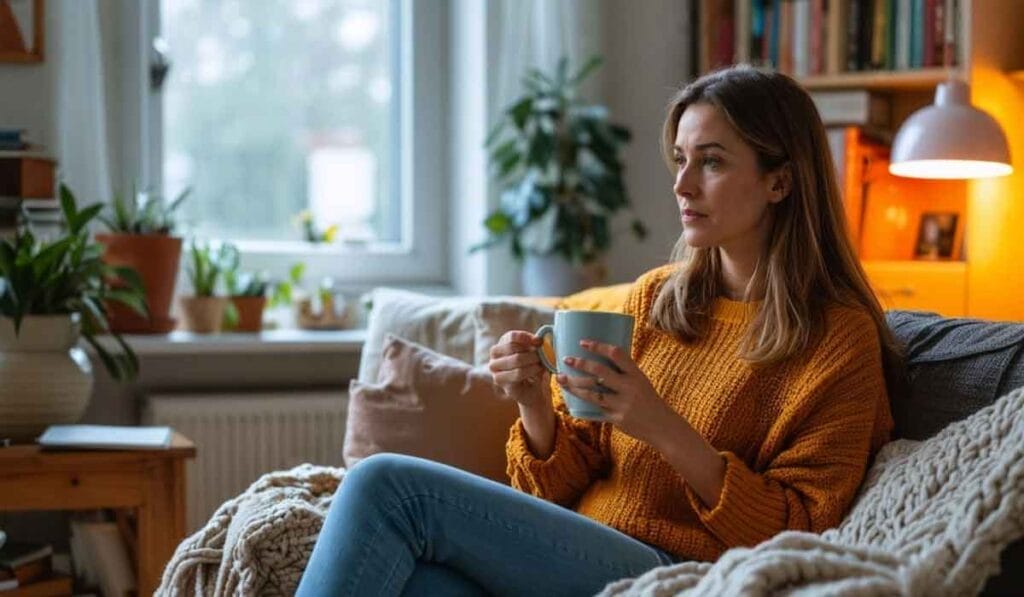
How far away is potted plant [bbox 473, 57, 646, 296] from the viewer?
123 inches

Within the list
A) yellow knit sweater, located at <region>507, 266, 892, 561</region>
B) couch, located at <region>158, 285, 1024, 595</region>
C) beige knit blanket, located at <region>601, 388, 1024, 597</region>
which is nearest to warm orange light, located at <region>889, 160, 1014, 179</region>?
couch, located at <region>158, 285, 1024, 595</region>

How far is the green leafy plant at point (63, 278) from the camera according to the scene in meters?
2.38

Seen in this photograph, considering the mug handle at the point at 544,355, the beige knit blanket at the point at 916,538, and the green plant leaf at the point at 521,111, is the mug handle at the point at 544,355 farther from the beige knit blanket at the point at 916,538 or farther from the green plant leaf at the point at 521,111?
the green plant leaf at the point at 521,111

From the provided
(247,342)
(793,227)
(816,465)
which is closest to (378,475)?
(816,465)

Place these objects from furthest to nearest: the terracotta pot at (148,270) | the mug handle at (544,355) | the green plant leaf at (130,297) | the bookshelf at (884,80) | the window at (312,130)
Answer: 1. the window at (312,130)
2. the bookshelf at (884,80)
3. the terracotta pot at (148,270)
4. the green plant leaf at (130,297)
5. the mug handle at (544,355)

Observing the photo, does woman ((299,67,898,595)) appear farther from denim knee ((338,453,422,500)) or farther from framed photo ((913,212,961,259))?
framed photo ((913,212,961,259))

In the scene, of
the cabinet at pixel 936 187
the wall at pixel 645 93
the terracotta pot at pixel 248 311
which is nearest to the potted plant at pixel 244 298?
the terracotta pot at pixel 248 311

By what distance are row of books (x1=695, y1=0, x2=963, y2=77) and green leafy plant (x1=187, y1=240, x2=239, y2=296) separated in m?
1.24

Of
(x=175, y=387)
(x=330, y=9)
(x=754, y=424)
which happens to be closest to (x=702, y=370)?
(x=754, y=424)

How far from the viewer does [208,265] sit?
9.95 ft

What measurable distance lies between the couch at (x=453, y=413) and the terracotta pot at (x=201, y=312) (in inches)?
24.9

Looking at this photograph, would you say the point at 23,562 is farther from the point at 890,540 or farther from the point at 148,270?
the point at 890,540

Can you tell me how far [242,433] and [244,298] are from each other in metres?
0.32

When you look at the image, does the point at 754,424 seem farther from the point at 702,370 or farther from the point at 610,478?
the point at 610,478
